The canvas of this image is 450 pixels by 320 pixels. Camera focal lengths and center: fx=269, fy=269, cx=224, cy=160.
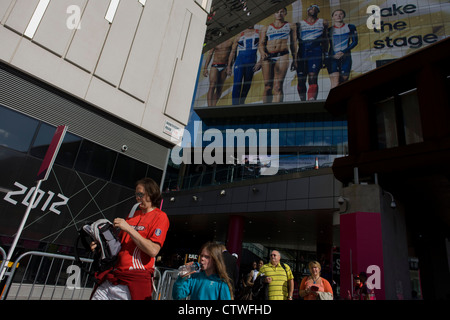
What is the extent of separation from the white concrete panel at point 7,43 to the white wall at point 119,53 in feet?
0.07

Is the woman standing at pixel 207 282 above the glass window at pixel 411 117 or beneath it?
beneath

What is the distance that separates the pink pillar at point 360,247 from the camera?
862 centimetres

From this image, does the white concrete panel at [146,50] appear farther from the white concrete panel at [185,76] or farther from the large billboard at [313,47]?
the large billboard at [313,47]

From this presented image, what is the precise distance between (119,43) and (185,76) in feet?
8.98

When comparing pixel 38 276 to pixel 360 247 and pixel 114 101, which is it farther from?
pixel 360 247

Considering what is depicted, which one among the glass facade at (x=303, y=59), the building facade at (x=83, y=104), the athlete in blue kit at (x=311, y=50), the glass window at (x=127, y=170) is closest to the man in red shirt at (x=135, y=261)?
the building facade at (x=83, y=104)

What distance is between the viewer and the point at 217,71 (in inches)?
1730

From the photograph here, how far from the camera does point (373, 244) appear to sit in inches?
344

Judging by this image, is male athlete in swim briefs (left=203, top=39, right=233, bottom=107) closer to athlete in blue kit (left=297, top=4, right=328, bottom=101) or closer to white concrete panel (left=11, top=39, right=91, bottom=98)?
athlete in blue kit (left=297, top=4, right=328, bottom=101)

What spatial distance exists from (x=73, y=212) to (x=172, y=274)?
391 cm

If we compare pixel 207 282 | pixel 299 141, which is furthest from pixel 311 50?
pixel 207 282

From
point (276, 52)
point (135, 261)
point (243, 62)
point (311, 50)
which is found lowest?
point (135, 261)
